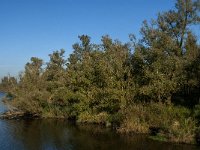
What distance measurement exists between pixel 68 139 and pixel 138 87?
1164 cm

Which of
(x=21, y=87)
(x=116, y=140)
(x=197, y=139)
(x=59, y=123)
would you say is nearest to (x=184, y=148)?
(x=197, y=139)

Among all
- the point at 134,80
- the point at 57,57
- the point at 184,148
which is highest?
the point at 57,57

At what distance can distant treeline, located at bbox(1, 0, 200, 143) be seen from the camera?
3784cm

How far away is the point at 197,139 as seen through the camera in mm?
32344

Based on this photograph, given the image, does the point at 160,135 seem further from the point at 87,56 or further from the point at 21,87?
the point at 21,87

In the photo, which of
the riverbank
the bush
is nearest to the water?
the riverbank

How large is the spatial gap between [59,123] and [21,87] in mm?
11798

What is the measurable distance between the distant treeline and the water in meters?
1.94

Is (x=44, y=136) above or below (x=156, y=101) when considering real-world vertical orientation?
below

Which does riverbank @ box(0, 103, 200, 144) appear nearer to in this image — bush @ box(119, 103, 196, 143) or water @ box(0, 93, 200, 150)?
bush @ box(119, 103, 196, 143)

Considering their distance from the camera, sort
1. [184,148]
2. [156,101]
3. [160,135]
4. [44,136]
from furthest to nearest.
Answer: [156,101] < [44,136] < [160,135] < [184,148]

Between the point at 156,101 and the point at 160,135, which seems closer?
the point at 160,135

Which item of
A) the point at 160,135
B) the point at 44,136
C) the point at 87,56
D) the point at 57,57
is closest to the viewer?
the point at 160,135

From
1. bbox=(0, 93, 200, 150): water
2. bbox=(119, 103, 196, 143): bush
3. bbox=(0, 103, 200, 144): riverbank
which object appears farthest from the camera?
bbox=(119, 103, 196, 143): bush
